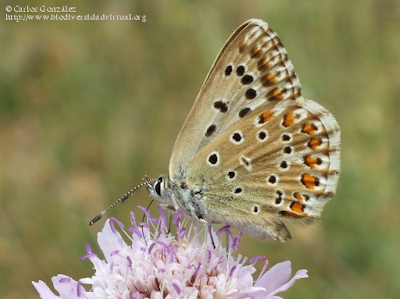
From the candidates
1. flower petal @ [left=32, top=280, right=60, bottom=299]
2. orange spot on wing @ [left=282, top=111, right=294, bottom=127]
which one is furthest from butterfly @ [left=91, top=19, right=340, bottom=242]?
flower petal @ [left=32, top=280, right=60, bottom=299]

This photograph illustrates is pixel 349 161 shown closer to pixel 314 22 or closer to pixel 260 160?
pixel 314 22

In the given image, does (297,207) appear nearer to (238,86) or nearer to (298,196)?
(298,196)

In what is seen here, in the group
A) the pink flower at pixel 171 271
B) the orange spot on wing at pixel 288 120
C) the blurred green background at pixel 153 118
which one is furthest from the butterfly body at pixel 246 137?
the blurred green background at pixel 153 118

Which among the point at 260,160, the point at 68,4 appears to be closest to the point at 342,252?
the point at 260,160

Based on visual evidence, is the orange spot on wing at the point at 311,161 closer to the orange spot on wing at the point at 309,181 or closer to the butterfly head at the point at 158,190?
the orange spot on wing at the point at 309,181

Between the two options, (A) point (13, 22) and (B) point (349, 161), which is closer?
(B) point (349, 161)

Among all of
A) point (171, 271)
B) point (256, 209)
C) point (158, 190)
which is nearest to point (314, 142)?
point (256, 209)

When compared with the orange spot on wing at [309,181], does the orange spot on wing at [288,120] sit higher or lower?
higher
